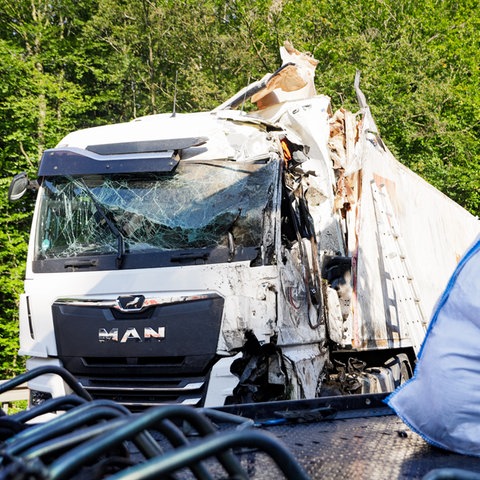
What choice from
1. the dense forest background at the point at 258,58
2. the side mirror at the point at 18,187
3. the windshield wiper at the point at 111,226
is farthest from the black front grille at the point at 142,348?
the dense forest background at the point at 258,58

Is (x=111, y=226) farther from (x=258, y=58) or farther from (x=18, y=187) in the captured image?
(x=258, y=58)

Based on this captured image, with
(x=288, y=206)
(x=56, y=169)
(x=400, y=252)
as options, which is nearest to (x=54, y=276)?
(x=56, y=169)

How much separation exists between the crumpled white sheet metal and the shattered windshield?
114 inches

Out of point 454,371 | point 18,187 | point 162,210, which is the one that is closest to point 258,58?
point 18,187

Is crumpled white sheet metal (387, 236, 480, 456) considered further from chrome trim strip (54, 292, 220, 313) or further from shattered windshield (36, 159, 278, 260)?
shattered windshield (36, 159, 278, 260)

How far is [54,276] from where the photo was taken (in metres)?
5.96

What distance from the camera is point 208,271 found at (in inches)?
221

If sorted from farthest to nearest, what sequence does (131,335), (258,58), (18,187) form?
(258,58) → (18,187) → (131,335)

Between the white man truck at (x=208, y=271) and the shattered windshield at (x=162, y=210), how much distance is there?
0.04 feet

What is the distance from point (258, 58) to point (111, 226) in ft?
51.2

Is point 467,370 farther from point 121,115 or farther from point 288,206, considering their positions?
point 121,115

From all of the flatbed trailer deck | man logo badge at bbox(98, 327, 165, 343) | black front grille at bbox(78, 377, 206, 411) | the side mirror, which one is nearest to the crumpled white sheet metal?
the flatbed trailer deck

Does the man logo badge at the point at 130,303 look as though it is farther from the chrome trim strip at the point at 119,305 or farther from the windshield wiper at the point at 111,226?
the windshield wiper at the point at 111,226

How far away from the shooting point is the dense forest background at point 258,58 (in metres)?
18.6
